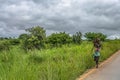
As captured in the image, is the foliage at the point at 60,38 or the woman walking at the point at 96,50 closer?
the woman walking at the point at 96,50

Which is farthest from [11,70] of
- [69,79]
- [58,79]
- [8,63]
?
[69,79]

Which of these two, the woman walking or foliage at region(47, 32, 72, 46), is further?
foliage at region(47, 32, 72, 46)

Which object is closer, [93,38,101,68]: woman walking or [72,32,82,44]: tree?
[93,38,101,68]: woman walking

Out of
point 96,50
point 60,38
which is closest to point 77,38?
point 60,38

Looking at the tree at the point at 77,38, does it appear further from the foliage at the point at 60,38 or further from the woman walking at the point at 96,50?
the woman walking at the point at 96,50

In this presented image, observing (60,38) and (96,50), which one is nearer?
(96,50)

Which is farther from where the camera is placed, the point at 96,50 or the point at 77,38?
the point at 77,38

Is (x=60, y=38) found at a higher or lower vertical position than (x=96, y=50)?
higher

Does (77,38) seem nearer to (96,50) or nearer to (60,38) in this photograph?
(60,38)

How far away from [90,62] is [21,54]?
398 inches

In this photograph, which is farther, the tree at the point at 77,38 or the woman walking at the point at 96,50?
the tree at the point at 77,38

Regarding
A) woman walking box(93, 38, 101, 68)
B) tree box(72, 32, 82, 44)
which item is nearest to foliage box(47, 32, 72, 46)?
tree box(72, 32, 82, 44)

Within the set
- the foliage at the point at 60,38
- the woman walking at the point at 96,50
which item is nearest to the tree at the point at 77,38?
the foliage at the point at 60,38

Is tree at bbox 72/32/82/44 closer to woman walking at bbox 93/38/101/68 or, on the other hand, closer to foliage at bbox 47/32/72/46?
foliage at bbox 47/32/72/46
